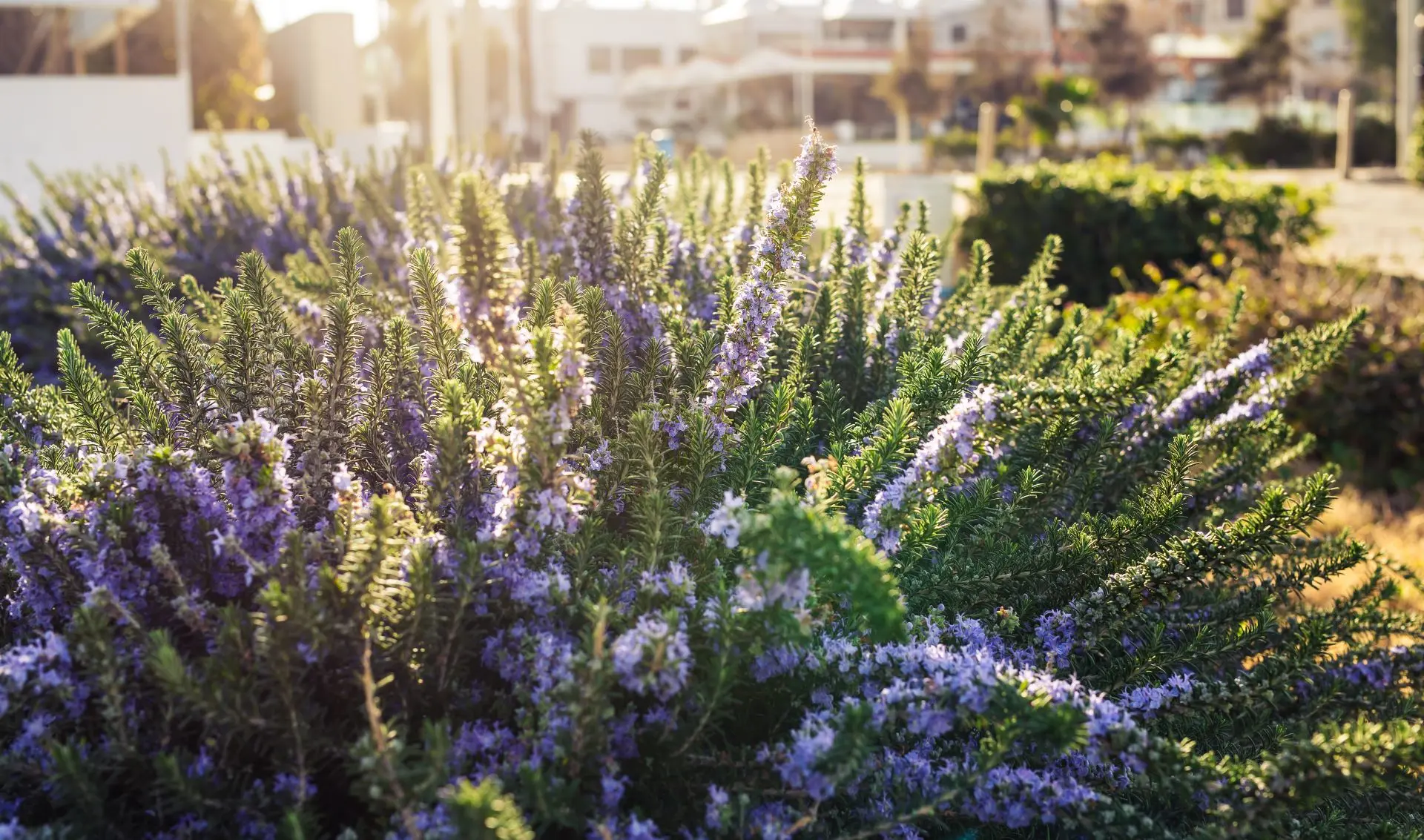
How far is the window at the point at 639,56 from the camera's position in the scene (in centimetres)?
7131

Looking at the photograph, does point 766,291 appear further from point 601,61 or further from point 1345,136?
point 601,61

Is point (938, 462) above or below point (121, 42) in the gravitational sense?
below

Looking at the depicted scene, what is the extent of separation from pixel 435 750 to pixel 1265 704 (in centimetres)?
121

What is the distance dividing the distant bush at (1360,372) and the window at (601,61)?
220 ft

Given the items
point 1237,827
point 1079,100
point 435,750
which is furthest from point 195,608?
point 1079,100

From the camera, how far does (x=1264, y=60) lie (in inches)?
1817

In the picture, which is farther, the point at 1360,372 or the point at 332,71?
the point at 332,71

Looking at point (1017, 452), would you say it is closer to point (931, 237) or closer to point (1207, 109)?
point (931, 237)

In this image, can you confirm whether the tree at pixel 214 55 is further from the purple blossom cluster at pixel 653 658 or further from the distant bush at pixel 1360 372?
the purple blossom cluster at pixel 653 658

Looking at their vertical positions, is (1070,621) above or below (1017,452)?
below

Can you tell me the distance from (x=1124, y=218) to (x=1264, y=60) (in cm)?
4162

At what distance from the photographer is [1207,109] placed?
50.0 meters

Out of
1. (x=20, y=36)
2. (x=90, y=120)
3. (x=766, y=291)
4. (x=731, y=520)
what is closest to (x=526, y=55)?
(x=20, y=36)

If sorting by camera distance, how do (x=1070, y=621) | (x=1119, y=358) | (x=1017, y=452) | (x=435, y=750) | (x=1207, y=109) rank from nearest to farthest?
(x=435, y=750), (x=1070, y=621), (x=1017, y=452), (x=1119, y=358), (x=1207, y=109)
